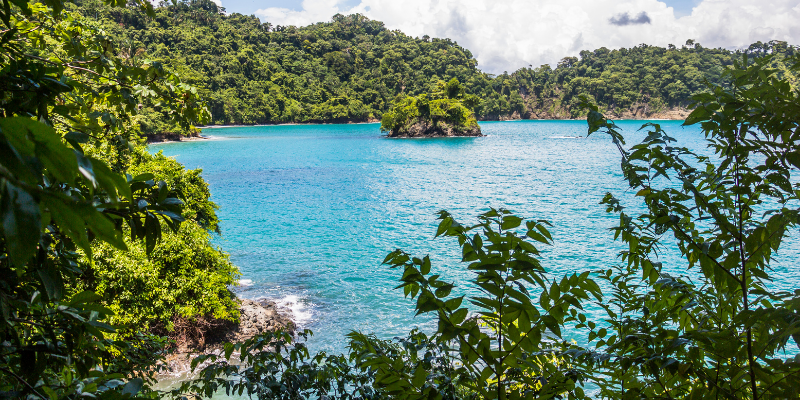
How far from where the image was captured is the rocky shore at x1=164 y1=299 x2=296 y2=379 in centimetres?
751

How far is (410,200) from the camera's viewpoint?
76.1 ft

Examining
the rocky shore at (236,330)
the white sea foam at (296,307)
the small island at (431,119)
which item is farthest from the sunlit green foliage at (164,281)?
the small island at (431,119)

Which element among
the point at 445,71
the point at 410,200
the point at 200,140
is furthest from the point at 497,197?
the point at 445,71

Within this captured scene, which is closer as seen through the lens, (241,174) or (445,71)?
(241,174)

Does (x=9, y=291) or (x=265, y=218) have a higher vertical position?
(x=9, y=291)

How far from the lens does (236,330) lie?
28.5 feet

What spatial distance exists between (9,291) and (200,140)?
64213 millimetres

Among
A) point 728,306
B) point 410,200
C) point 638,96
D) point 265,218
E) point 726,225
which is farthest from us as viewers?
point 638,96

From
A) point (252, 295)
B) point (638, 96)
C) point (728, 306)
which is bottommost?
point (252, 295)

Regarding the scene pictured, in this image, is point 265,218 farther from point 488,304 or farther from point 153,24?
point 153,24

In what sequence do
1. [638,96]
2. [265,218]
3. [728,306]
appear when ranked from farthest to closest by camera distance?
[638,96] → [265,218] → [728,306]

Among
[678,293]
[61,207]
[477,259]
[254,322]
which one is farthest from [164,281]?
[61,207]

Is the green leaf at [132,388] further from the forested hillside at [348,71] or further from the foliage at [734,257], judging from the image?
the forested hillside at [348,71]

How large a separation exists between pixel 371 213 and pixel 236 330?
12.4 m
